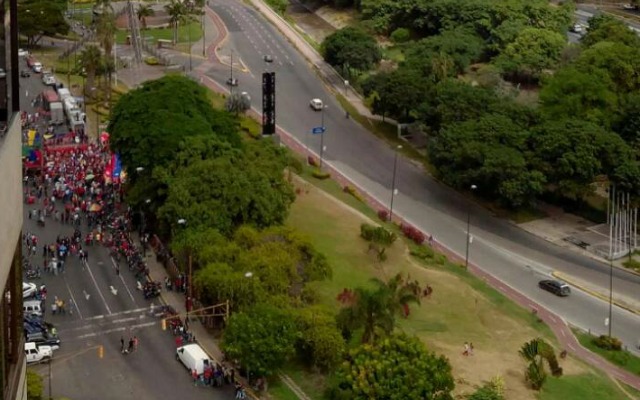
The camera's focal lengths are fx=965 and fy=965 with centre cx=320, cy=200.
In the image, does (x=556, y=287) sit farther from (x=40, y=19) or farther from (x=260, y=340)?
(x=40, y=19)

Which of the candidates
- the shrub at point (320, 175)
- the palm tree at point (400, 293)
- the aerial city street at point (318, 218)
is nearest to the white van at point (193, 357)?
the aerial city street at point (318, 218)

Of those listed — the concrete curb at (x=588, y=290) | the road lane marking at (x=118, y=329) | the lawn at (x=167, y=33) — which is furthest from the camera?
the lawn at (x=167, y=33)

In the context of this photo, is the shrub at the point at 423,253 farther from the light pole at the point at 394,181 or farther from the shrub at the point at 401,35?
the shrub at the point at 401,35

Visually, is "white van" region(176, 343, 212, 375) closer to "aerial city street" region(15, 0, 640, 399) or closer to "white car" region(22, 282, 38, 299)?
"aerial city street" region(15, 0, 640, 399)

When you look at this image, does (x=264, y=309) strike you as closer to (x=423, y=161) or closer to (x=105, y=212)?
(x=105, y=212)

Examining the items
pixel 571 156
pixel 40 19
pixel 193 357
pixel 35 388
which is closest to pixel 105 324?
pixel 193 357

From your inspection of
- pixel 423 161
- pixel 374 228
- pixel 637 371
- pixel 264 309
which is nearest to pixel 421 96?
pixel 423 161
